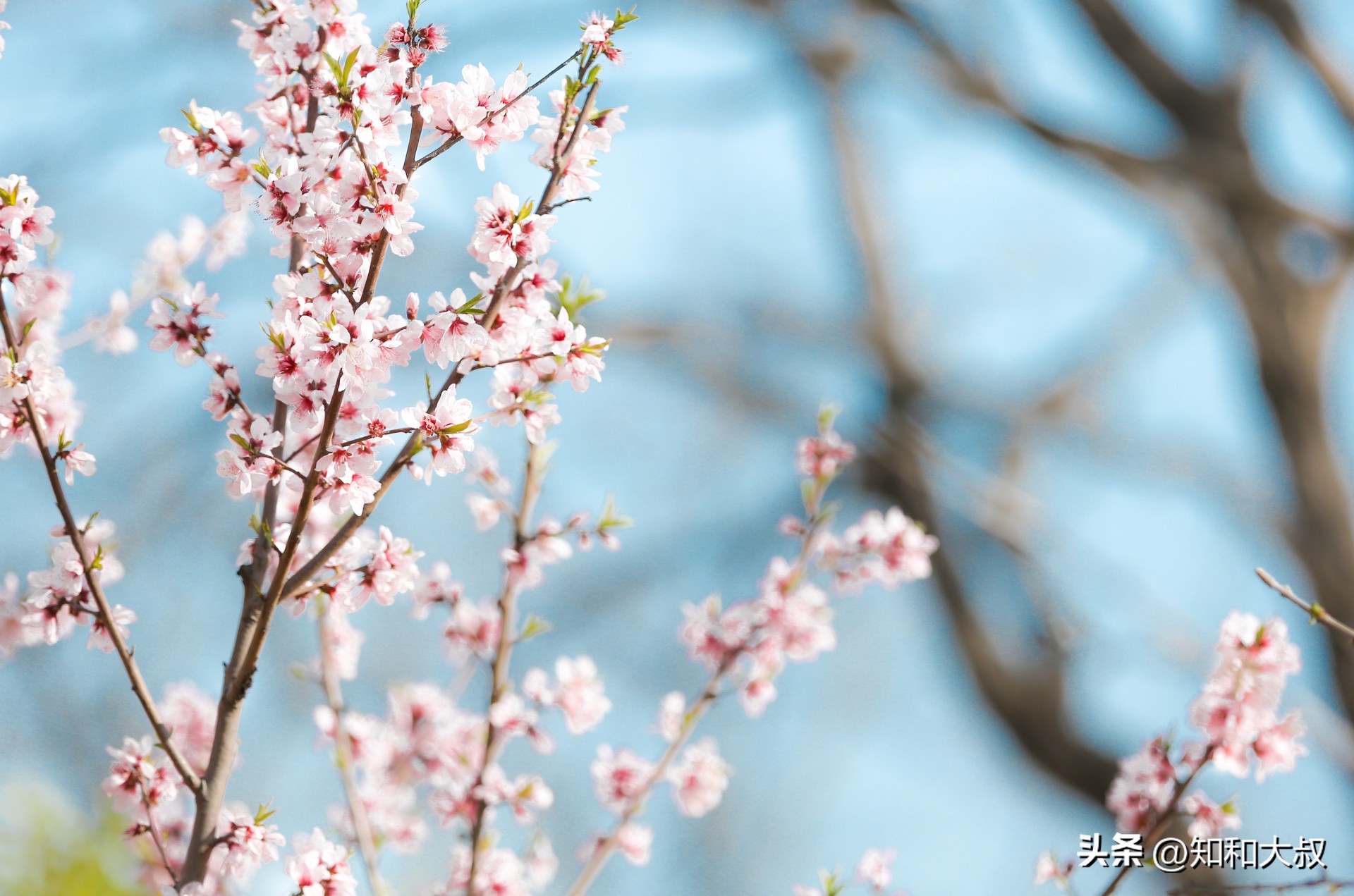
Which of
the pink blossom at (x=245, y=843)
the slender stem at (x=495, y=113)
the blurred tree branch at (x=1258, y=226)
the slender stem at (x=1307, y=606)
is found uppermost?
the blurred tree branch at (x=1258, y=226)

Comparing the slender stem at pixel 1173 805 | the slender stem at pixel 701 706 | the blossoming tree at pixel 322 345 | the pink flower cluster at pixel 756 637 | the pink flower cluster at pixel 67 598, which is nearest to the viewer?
the blossoming tree at pixel 322 345

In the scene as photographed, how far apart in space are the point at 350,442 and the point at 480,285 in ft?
0.77

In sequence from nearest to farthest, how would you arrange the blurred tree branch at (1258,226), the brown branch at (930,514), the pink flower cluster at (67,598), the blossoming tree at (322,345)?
1. the blossoming tree at (322,345)
2. the pink flower cluster at (67,598)
3. the blurred tree branch at (1258,226)
4. the brown branch at (930,514)

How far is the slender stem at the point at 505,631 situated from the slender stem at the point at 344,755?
0.51 feet

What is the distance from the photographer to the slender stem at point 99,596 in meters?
1.01

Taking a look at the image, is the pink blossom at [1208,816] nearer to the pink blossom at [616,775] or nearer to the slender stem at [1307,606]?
the slender stem at [1307,606]

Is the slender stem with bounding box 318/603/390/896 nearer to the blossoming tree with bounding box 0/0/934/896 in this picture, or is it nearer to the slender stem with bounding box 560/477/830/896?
the blossoming tree with bounding box 0/0/934/896

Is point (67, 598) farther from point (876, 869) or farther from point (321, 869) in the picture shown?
point (876, 869)

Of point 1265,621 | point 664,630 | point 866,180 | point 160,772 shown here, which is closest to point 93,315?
point 160,772

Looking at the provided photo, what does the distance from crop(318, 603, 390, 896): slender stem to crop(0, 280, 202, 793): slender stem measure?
355 millimetres

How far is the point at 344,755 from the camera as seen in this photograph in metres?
1.65

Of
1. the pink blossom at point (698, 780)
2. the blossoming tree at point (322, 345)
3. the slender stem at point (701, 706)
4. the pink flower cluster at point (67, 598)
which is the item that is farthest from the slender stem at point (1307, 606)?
the pink flower cluster at point (67, 598)

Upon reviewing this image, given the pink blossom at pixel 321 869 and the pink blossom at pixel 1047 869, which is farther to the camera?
the pink blossom at pixel 1047 869

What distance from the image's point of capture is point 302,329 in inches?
36.9
